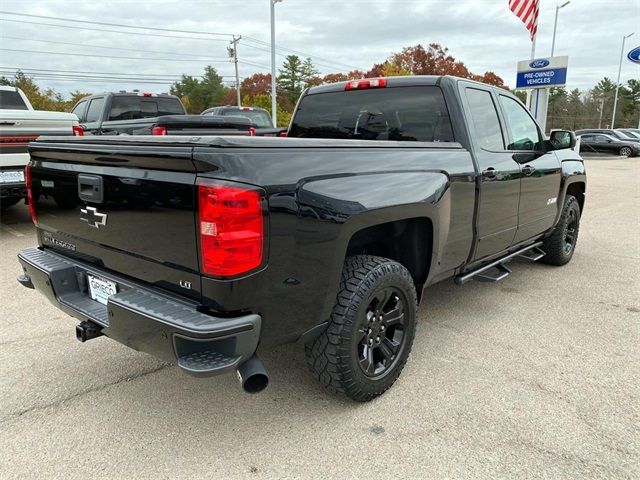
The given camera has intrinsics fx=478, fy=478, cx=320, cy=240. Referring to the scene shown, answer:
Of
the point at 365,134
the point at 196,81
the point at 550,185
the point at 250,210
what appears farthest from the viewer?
the point at 196,81

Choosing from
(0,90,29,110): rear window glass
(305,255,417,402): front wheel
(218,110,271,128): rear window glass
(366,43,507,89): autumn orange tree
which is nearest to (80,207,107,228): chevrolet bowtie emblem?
(305,255,417,402): front wheel

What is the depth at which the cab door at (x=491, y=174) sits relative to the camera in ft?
11.5

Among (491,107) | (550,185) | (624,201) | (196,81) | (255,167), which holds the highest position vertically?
(196,81)

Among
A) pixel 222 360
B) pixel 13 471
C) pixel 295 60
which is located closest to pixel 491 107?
Answer: pixel 222 360

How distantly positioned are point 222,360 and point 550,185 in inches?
153

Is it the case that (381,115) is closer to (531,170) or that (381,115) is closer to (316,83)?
(531,170)

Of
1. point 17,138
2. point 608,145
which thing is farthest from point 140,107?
point 608,145

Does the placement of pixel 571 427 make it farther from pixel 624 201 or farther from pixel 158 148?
pixel 624 201

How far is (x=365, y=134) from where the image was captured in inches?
150

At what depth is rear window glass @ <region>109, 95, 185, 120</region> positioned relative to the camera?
389 inches

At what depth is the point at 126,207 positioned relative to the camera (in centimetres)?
225

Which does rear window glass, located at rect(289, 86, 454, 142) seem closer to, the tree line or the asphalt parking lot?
the asphalt parking lot

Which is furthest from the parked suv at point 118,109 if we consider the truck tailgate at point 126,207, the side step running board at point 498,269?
the side step running board at point 498,269

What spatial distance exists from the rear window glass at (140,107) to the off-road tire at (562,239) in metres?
8.32
